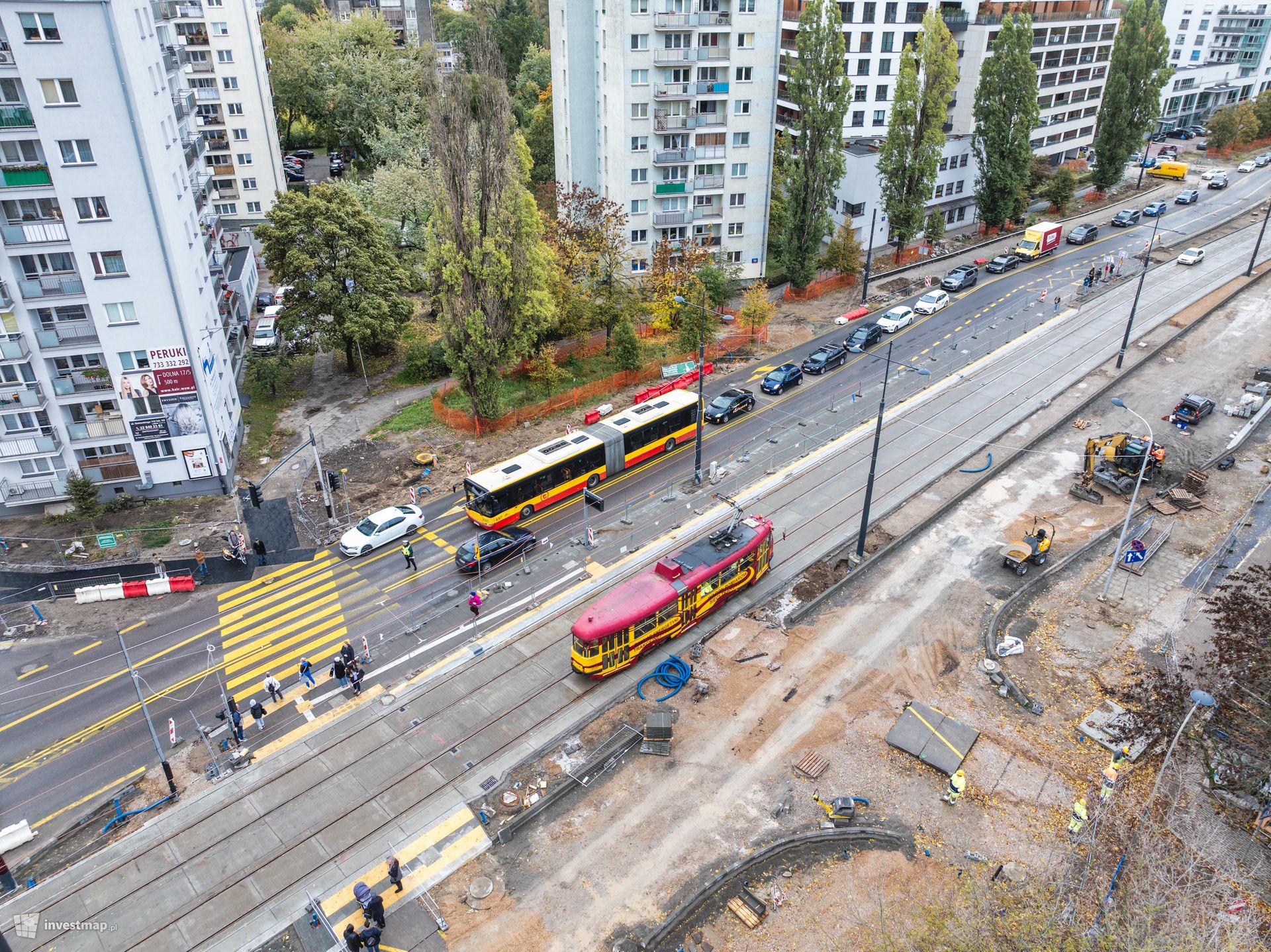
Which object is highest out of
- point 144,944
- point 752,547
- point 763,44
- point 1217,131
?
point 763,44

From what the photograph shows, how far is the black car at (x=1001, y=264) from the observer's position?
3051 inches

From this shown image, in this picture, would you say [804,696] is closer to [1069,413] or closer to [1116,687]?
[1116,687]

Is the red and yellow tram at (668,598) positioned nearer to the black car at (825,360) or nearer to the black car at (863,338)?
the black car at (825,360)

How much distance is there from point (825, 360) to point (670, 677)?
1341 inches

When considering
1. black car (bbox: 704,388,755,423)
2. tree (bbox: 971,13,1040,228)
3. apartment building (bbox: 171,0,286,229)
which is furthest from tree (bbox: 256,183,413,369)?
tree (bbox: 971,13,1040,228)

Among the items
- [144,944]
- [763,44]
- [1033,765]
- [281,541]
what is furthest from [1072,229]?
[144,944]

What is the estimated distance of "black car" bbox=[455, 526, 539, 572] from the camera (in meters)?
41.5

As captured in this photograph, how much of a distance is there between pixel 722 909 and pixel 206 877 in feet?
55.0

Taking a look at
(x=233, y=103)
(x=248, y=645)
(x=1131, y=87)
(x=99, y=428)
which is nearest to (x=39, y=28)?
(x=99, y=428)

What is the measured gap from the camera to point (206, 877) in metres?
27.1

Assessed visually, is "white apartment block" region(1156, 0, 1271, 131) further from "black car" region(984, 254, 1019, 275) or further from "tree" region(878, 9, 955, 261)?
"tree" region(878, 9, 955, 261)

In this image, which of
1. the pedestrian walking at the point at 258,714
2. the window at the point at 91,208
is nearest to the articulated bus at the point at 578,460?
the pedestrian walking at the point at 258,714

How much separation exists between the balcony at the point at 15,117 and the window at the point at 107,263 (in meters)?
6.11

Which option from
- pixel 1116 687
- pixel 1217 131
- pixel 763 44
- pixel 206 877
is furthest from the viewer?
pixel 1217 131
